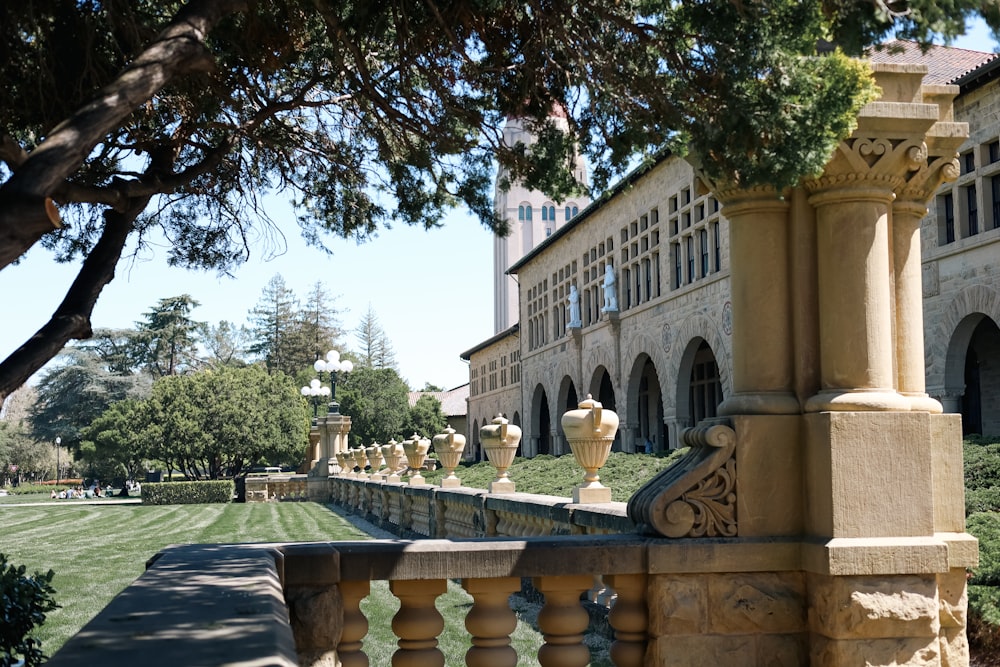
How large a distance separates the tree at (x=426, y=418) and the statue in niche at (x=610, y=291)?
40.1 metres

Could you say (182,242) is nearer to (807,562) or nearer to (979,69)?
(807,562)

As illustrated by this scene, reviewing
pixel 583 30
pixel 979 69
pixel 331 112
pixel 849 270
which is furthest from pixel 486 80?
pixel 979 69

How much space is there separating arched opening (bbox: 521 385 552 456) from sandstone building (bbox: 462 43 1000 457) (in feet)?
0.27

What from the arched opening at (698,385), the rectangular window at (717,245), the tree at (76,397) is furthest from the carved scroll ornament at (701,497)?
the tree at (76,397)

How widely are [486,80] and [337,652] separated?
4.12m

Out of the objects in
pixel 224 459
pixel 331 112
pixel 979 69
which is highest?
pixel 979 69

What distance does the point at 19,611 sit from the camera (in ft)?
17.6

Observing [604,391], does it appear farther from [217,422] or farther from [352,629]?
[352,629]

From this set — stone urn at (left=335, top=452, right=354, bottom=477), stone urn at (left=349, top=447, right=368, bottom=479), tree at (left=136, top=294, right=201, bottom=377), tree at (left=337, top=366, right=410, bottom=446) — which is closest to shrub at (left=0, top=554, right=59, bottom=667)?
stone urn at (left=349, top=447, right=368, bottom=479)

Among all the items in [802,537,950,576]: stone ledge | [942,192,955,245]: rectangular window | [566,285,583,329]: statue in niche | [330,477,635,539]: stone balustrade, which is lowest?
[330,477,635,539]: stone balustrade

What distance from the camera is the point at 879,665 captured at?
452cm

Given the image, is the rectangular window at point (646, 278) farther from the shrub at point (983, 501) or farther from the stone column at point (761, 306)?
the stone column at point (761, 306)

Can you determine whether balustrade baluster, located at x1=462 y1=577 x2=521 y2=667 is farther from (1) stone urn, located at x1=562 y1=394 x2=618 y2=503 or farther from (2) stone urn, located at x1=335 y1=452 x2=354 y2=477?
(2) stone urn, located at x1=335 y1=452 x2=354 y2=477

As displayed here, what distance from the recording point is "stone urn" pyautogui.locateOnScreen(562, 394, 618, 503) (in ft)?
27.4
